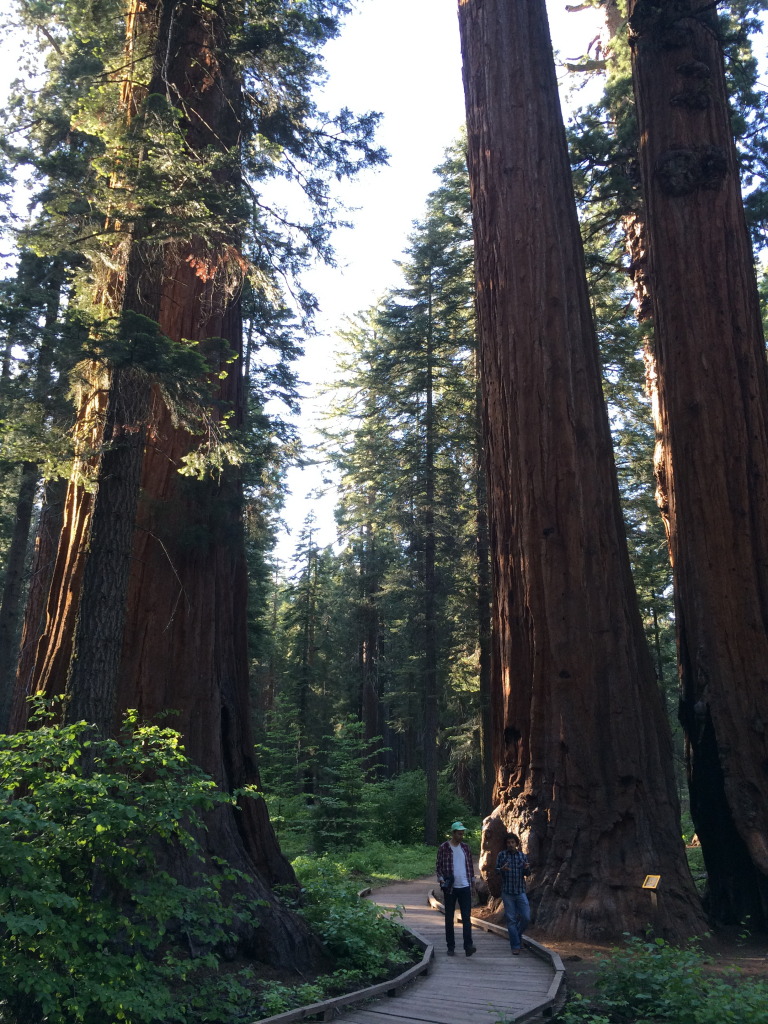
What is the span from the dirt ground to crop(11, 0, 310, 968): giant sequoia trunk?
101 inches

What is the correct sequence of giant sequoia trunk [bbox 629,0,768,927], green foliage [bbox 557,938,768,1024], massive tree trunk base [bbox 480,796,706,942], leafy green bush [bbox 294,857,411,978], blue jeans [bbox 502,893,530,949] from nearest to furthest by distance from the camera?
green foliage [bbox 557,938,768,1024] < leafy green bush [bbox 294,857,411,978] < blue jeans [bbox 502,893,530,949] < massive tree trunk base [bbox 480,796,706,942] < giant sequoia trunk [bbox 629,0,768,927]

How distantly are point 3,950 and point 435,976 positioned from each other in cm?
452

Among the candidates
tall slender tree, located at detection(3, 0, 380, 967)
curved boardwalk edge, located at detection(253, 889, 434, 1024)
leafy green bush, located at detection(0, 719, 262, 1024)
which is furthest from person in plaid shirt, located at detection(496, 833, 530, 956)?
leafy green bush, located at detection(0, 719, 262, 1024)

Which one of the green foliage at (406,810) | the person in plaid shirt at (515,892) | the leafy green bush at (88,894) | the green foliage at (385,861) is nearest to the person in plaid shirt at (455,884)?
the person in plaid shirt at (515,892)

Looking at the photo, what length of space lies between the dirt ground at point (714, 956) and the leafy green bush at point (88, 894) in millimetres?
3132

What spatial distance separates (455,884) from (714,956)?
2739 millimetres

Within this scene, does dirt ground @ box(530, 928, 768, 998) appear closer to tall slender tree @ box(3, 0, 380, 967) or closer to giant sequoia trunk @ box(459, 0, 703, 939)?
giant sequoia trunk @ box(459, 0, 703, 939)

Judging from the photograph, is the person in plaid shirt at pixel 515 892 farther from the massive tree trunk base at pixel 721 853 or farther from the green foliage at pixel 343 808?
the green foliage at pixel 343 808

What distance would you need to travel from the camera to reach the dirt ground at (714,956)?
23.5 ft

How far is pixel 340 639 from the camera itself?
3659cm

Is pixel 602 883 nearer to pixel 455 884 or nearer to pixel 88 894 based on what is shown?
pixel 455 884

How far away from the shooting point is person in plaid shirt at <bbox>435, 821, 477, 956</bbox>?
8656mm

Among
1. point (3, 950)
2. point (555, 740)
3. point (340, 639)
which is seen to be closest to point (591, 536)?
point (555, 740)

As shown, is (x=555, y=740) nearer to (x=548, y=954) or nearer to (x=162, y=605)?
(x=548, y=954)
